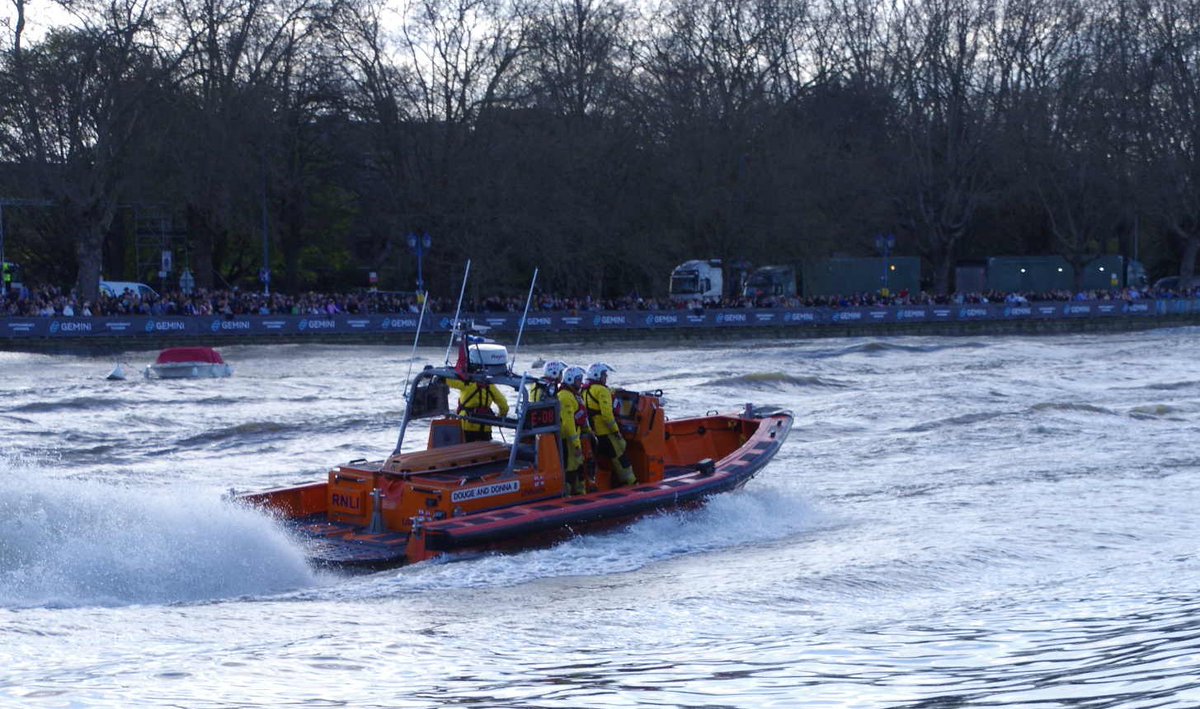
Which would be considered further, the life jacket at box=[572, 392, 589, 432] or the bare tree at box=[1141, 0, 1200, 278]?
the bare tree at box=[1141, 0, 1200, 278]

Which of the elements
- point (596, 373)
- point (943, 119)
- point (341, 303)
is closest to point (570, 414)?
point (596, 373)

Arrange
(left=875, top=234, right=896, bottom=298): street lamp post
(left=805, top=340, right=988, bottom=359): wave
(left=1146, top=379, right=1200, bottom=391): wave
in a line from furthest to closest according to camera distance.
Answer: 1. (left=875, top=234, right=896, bottom=298): street lamp post
2. (left=805, top=340, right=988, bottom=359): wave
3. (left=1146, top=379, right=1200, bottom=391): wave

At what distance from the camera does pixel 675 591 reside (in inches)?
480

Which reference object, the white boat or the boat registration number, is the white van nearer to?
the white boat

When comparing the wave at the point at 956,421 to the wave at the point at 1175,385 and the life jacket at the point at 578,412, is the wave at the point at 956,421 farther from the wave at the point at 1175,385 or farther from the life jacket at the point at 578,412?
the life jacket at the point at 578,412

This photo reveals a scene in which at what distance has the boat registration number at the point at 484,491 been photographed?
43.4ft

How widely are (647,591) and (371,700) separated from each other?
424 cm

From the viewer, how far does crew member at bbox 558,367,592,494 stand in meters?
14.1

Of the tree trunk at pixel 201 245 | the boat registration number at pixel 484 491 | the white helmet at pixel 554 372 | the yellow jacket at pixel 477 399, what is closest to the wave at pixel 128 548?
the boat registration number at pixel 484 491

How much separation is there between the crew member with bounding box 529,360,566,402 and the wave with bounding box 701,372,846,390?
56.6 ft

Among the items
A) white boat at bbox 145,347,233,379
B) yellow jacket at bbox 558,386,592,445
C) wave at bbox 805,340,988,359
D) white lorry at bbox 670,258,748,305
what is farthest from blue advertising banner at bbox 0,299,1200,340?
yellow jacket at bbox 558,386,592,445

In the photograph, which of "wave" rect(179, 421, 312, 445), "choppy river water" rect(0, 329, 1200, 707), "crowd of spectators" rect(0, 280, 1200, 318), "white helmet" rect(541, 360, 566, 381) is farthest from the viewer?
"crowd of spectators" rect(0, 280, 1200, 318)

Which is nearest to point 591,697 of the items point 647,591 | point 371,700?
point 371,700

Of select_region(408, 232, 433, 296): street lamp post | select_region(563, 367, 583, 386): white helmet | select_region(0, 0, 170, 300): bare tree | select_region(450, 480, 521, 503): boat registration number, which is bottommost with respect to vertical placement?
select_region(450, 480, 521, 503): boat registration number
